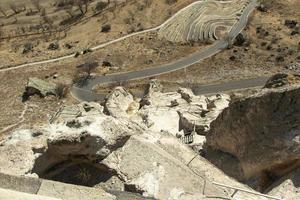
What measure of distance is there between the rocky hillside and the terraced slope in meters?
54.4

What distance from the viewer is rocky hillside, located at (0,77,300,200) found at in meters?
17.0

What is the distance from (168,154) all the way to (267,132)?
3337 millimetres

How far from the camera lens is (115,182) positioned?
18.1 m

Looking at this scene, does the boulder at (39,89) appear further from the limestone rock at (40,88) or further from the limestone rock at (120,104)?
the limestone rock at (120,104)

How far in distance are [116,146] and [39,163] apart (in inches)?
111

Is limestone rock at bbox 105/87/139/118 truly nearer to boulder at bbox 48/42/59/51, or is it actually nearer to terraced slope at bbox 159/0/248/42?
terraced slope at bbox 159/0/248/42

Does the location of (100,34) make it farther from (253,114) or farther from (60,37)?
(253,114)

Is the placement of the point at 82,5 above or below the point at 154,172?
below

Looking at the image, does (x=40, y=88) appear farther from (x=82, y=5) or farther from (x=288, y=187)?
(x=288, y=187)

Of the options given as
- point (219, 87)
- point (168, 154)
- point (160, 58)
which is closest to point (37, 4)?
point (160, 58)

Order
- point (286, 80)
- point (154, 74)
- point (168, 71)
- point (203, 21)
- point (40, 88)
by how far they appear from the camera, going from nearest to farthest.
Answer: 1. point (286, 80)
2. point (40, 88)
3. point (154, 74)
4. point (168, 71)
5. point (203, 21)

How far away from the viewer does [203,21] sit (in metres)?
79.4

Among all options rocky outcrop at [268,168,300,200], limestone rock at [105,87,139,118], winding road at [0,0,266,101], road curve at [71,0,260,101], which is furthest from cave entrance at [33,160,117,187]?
road curve at [71,0,260,101]

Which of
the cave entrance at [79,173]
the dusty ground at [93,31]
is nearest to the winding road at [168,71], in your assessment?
the dusty ground at [93,31]
